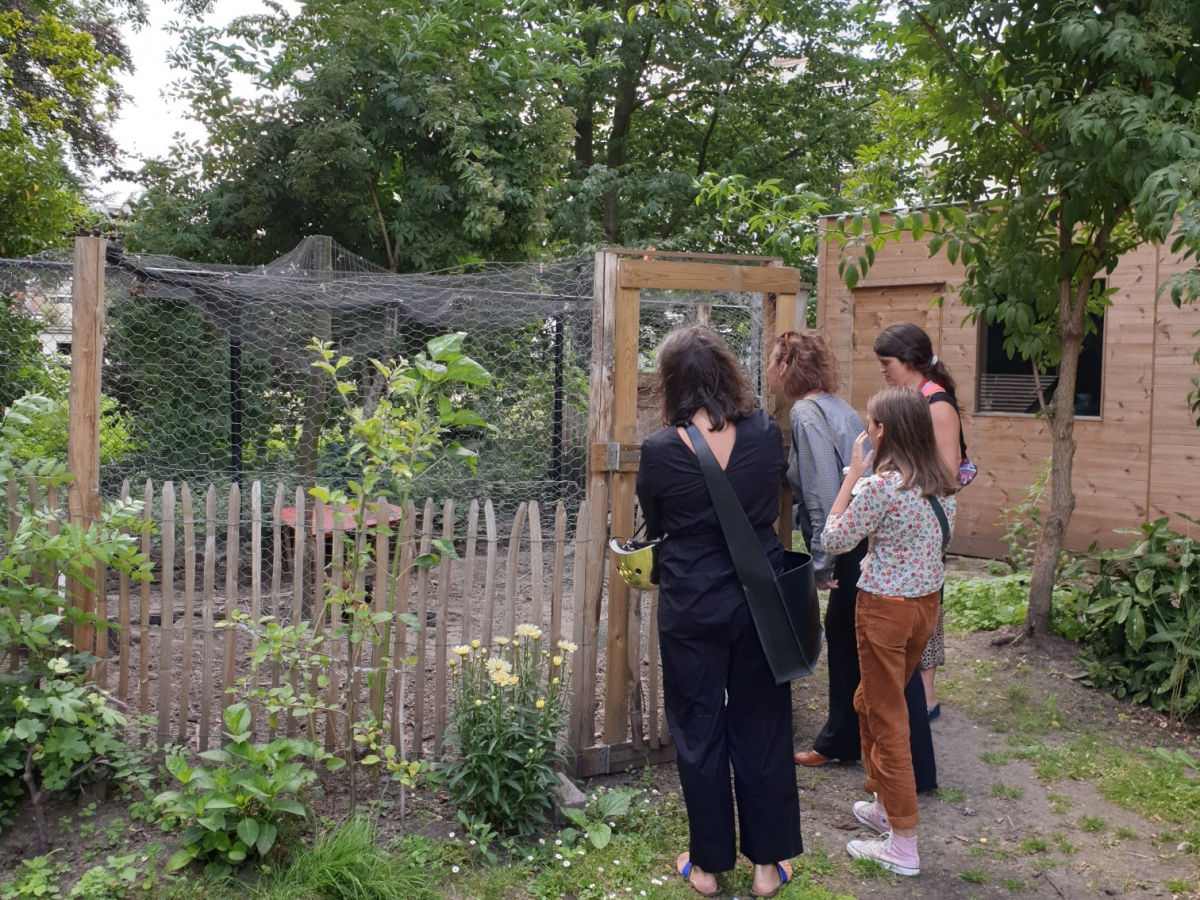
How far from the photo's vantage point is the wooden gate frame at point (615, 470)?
3750mm

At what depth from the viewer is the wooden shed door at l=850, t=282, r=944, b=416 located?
27.4 feet

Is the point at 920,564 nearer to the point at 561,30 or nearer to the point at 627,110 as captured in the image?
the point at 561,30

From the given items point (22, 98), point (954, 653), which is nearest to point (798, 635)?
point (954, 653)

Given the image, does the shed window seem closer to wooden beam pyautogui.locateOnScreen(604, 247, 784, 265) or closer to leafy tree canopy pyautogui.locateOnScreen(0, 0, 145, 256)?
wooden beam pyautogui.locateOnScreen(604, 247, 784, 265)

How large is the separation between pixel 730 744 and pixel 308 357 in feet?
13.6

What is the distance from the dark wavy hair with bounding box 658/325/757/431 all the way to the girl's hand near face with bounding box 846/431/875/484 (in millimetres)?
517

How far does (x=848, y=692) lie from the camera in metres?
3.88

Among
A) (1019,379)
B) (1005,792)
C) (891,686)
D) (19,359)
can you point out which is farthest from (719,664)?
(1019,379)

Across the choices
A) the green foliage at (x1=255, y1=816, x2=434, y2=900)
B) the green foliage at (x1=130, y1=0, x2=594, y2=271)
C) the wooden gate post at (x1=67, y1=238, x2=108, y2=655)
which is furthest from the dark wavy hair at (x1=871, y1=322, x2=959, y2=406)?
the green foliage at (x1=130, y1=0, x2=594, y2=271)

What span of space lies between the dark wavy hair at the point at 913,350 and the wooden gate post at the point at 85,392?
9.52 ft

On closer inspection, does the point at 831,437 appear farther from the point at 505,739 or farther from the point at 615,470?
the point at 505,739

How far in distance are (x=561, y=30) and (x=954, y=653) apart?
8.55 meters

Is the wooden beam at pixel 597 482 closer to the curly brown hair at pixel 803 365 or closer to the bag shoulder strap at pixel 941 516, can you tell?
the curly brown hair at pixel 803 365

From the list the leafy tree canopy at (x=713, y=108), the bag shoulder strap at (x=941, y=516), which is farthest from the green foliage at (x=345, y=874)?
the leafy tree canopy at (x=713, y=108)
